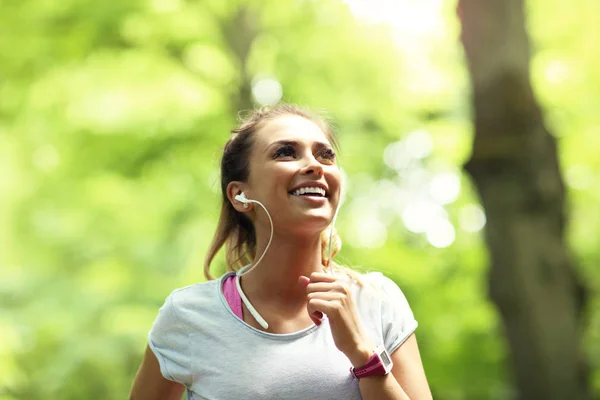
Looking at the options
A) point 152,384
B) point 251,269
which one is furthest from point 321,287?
point 152,384

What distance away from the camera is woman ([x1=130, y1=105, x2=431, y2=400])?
77.6 inches

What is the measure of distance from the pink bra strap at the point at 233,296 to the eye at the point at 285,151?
1.18 feet

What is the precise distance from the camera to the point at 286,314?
2150 mm

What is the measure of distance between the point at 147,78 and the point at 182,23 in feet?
2.16

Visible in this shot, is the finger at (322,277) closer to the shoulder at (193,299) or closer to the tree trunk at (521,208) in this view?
the shoulder at (193,299)

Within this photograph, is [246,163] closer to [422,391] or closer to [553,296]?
[422,391]

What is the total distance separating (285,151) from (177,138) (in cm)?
588

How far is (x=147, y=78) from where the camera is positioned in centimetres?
778

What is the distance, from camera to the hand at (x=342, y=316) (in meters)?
1.90

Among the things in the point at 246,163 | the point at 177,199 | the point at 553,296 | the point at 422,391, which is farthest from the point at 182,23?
the point at 422,391

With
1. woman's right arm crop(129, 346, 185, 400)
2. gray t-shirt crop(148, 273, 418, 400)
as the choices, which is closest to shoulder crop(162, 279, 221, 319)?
gray t-shirt crop(148, 273, 418, 400)

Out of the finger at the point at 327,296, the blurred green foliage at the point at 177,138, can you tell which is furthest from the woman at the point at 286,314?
the blurred green foliage at the point at 177,138

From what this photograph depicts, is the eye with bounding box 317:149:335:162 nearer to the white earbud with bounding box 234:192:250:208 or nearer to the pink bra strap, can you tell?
the white earbud with bounding box 234:192:250:208

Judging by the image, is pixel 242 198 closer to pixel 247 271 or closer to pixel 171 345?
pixel 247 271
